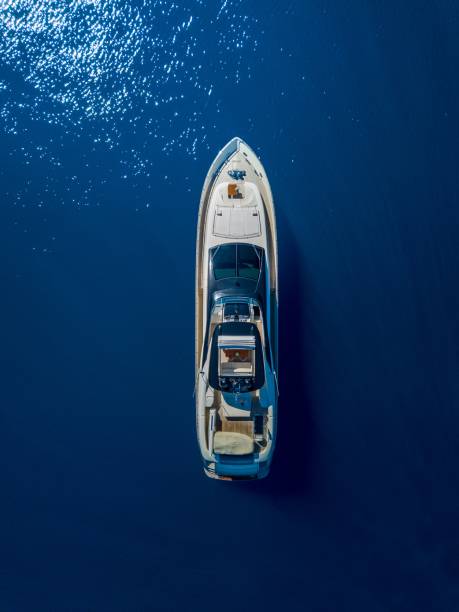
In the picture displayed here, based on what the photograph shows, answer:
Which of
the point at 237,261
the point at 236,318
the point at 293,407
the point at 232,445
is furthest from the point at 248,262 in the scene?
the point at 232,445

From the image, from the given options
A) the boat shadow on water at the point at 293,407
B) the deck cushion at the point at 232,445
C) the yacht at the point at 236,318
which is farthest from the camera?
the boat shadow on water at the point at 293,407

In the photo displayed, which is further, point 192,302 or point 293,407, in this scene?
point 192,302

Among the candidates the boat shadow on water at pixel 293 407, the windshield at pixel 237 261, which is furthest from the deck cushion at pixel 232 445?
the windshield at pixel 237 261

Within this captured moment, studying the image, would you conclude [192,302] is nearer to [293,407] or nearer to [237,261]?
[237,261]

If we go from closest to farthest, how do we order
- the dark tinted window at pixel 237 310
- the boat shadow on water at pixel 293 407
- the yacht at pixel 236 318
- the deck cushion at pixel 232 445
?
the yacht at pixel 236 318 → the deck cushion at pixel 232 445 → the dark tinted window at pixel 237 310 → the boat shadow on water at pixel 293 407

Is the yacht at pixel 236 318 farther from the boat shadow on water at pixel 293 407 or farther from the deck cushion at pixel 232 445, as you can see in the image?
the boat shadow on water at pixel 293 407

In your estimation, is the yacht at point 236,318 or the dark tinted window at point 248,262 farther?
the dark tinted window at point 248,262
